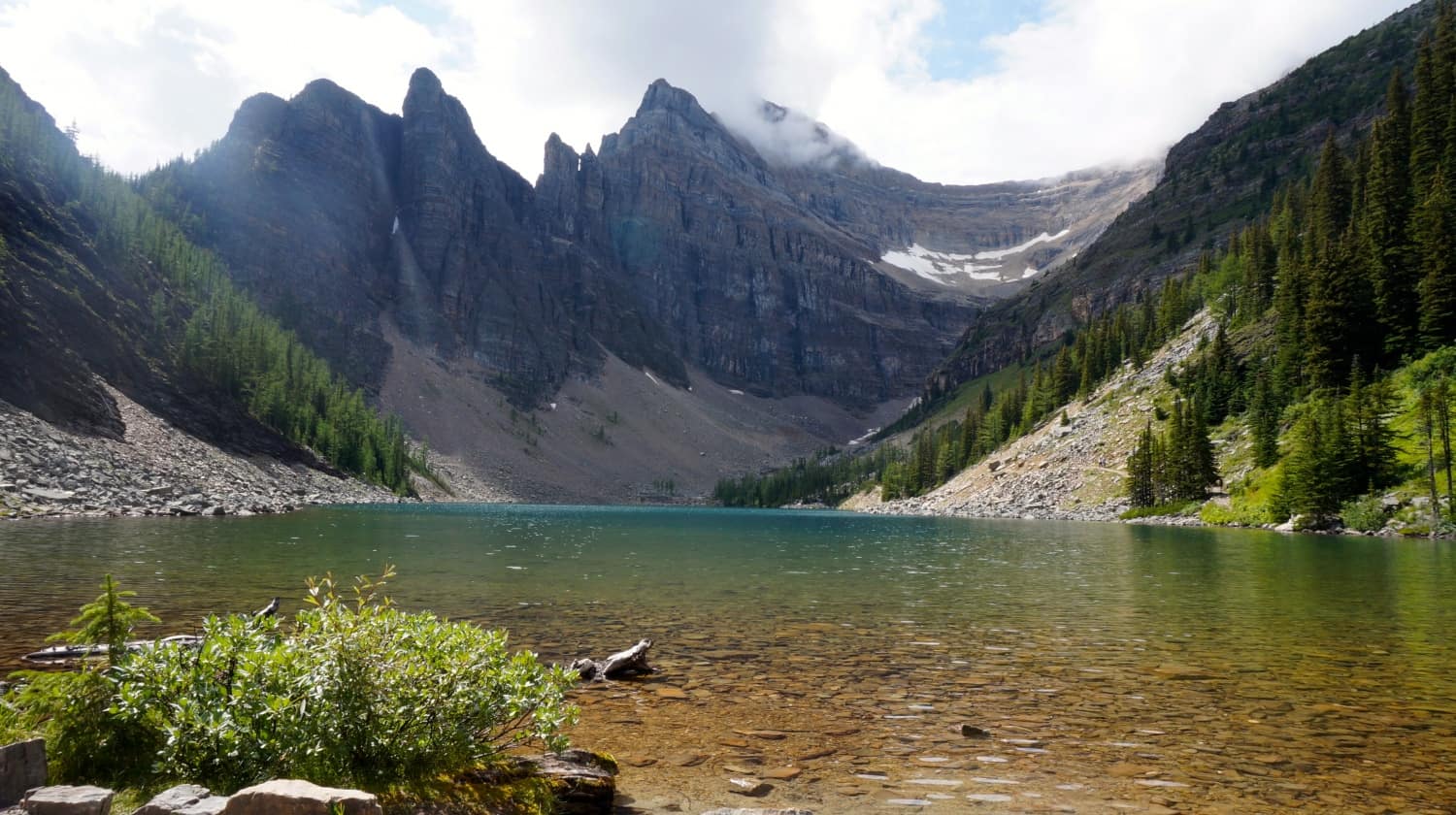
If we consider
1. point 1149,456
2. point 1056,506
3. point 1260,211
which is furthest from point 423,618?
point 1260,211

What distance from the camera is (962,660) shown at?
1847 centimetres

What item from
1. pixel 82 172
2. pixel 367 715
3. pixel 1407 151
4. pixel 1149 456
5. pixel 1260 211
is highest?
pixel 1260 211

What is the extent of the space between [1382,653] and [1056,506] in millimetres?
97544

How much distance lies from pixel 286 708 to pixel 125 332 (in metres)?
143

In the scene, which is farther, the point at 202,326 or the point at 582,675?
the point at 202,326

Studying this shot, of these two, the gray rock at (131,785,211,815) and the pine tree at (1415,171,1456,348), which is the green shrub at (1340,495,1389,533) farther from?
the gray rock at (131,785,211,815)

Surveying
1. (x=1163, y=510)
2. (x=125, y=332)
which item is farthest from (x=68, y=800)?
(x=125, y=332)

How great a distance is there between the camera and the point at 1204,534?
66.3 metres

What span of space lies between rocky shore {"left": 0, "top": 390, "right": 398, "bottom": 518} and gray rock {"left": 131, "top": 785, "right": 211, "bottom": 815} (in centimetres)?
7137

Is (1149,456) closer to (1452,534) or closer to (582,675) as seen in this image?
(1452,534)

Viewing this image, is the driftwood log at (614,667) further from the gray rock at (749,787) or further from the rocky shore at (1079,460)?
the rocky shore at (1079,460)

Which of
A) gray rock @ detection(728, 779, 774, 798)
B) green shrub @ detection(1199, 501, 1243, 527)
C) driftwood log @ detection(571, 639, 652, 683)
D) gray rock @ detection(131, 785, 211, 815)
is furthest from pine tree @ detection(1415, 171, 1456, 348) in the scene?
gray rock @ detection(131, 785, 211, 815)

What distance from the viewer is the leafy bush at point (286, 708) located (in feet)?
24.6

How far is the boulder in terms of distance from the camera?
6.04 meters
